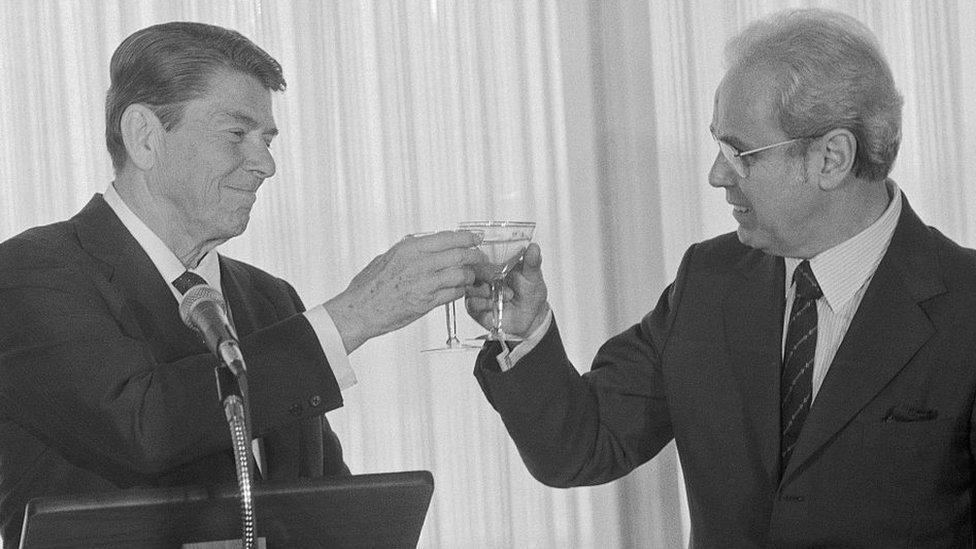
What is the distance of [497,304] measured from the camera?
2266 mm

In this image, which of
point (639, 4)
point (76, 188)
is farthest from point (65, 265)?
point (639, 4)

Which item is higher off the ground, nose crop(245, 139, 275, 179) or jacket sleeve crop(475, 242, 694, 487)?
nose crop(245, 139, 275, 179)

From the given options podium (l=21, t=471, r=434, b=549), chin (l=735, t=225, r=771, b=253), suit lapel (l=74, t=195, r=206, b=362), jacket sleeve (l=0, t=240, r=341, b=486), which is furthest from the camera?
chin (l=735, t=225, r=771, b=253)

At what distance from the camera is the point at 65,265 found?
6.89ft

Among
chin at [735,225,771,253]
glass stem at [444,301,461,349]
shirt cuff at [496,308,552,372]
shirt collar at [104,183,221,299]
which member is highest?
shirt collar at [104,183,221,299]

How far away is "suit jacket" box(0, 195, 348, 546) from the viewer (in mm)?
1897

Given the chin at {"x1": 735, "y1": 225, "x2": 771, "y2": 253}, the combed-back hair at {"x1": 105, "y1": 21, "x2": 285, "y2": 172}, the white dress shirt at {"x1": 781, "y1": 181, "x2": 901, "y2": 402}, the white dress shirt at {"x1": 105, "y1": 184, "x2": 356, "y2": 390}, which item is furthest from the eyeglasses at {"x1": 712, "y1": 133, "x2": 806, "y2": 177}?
the combed-back hair at {"x1": 105, "y1": 21, "x2": 285, "y2": 172}

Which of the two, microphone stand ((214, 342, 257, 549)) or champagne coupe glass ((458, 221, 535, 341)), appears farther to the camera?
champagne coupe glass ((458, 221, 535, 341))

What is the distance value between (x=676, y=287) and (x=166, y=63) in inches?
41.2

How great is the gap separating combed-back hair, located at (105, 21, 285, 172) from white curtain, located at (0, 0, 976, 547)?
1564mm

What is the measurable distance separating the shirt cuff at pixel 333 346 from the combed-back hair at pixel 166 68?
512 mm

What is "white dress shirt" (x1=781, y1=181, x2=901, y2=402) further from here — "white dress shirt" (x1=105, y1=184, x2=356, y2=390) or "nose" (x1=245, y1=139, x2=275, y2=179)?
"nose" (x1=245, y1=139, x2=275, y2=179)

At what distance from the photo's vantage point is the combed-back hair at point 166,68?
2.22 m

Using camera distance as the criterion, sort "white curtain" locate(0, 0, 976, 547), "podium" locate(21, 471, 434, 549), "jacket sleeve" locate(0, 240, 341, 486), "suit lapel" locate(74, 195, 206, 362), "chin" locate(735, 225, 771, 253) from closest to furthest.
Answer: "podium" locate(21, 471, 434, 549)
"jacket sleeve" locate(0, 240, 341, 486)
"suit lapel" locate(74, 195, 206, 362)
"chin" locate(735, 225, 771, 253)
"white curtain" locate(0, 0, 976, 547)
